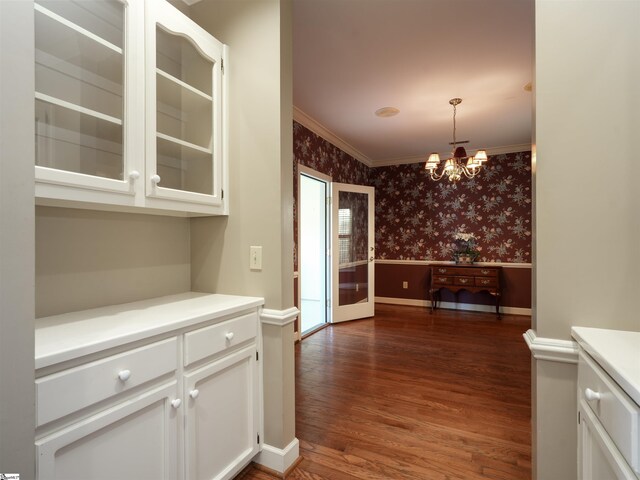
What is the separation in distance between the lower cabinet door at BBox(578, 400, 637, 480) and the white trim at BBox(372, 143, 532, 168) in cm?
487

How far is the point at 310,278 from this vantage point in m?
5.59

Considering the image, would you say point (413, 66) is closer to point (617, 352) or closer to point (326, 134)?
point (326, 134)

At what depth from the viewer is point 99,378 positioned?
94cm

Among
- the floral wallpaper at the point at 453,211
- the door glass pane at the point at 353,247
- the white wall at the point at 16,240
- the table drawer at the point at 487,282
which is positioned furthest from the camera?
the floral wallpaper at the point at 453,211

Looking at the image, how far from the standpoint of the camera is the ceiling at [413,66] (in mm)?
2092

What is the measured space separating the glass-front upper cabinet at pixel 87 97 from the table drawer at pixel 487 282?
4920mm

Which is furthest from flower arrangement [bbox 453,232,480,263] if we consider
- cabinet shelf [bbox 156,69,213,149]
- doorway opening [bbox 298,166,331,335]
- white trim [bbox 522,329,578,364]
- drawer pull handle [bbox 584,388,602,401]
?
cabinet shelf [bbox 156,69,213,149]

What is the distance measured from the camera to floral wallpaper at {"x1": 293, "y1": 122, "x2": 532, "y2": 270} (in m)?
5.03

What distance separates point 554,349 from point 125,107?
183 centimetres

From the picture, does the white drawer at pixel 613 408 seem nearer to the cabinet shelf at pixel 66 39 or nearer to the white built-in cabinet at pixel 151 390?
the white built-in cabinet at pixel 151 390

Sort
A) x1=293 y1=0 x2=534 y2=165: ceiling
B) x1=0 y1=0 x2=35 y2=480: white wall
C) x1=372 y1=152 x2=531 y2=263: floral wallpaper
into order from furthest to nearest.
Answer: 1. x1=372 y1=152 x2=531 y2=263: floral wallpaper
2. x1=293 y1=0 x2=534 y2=165: ceiling
3. x1=0 y1=0 x2=35 y2=480: white wall

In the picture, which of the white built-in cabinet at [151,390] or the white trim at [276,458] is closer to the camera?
the white built-in cabinet at [151,390]

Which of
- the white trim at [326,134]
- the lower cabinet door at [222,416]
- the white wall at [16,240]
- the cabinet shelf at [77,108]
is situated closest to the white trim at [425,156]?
the white trim at [326,134]

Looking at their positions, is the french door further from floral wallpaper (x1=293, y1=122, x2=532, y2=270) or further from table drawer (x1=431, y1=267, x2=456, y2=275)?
table drawer (x1=431, y1=267, x2=456, y2=275)
